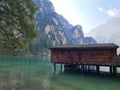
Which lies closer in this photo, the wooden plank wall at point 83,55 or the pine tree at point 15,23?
the pine tree at point 15,23

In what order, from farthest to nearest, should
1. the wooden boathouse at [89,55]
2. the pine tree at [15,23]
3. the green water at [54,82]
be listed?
the wooden boathouse at [89,55] < the green water at [54,82] < the pine tree at [15,23]

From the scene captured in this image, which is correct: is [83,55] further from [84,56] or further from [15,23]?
[15,23]

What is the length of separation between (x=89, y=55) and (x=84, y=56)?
49.0 inches

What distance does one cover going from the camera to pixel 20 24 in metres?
18.9

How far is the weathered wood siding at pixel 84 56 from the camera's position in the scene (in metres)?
44.8


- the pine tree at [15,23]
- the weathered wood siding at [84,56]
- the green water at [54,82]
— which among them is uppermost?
the pine tree at [15,23]

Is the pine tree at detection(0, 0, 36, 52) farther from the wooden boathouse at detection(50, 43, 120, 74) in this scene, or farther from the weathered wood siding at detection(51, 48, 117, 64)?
the weathered wood siding at detection(51, 48, 117, 64)

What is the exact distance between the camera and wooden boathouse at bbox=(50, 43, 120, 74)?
44375mm

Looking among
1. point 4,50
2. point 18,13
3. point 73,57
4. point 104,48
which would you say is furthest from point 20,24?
point 73,57

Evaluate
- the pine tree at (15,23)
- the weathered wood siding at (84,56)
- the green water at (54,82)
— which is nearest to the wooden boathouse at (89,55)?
the weathered wood siding at (84,56)

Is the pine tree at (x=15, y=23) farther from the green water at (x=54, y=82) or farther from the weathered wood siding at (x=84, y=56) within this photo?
the weathered wood siding at (x=84, y=56)

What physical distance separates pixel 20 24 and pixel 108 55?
29.4 meters

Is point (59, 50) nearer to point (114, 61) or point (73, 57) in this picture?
point (73, 57)

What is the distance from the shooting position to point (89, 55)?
47.4 m
